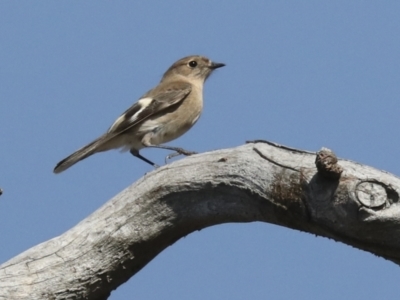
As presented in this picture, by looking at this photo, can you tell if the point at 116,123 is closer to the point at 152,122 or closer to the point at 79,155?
the point at 152,122

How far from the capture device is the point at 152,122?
955 centimetres

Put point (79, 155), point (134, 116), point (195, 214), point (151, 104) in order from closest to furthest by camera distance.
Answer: point (195, 214)
point (79, 155)
point (134, 116)
point (151, 104)

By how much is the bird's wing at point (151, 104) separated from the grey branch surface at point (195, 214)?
3274 millimetres

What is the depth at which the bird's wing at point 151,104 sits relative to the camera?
372 inches

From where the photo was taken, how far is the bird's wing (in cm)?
944

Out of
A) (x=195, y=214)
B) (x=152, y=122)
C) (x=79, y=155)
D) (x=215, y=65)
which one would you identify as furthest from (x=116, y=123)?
(x=195, y=214)

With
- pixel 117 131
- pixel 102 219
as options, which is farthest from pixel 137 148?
pixel 102 219

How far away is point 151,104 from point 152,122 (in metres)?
0.34

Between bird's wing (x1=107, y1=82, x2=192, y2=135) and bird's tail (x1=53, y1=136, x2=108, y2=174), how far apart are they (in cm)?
20

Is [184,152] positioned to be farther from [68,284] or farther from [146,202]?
[68,284]

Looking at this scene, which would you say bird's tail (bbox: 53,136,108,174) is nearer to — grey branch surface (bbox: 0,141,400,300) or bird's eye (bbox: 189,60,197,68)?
bird's eye (bbox: 189,60,197,68)

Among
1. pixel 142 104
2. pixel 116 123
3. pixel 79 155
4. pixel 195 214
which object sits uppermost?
pixel 142 104

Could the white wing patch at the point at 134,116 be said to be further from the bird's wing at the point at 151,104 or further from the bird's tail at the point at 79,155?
the bird's tail at the point at 79,155

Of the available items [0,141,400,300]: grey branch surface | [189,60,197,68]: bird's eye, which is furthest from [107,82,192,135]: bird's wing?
[0,141,400,300]: grey branch surface
